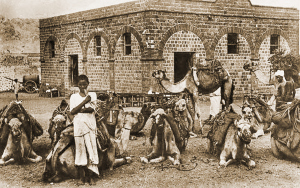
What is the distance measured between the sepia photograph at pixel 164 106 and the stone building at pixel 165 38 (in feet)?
0.17

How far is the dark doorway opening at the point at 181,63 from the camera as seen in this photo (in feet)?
55.9

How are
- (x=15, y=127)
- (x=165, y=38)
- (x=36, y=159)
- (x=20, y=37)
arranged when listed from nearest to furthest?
(x=15, y=127) < (x=36, y=159) < (x=165, y=38) < (x=20, y=37)

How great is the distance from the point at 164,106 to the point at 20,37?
20841 mm

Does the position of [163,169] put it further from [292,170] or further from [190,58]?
[190,58]

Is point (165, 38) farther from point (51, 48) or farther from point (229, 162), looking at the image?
point (229, 162)

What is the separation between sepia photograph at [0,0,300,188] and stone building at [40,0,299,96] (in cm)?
5

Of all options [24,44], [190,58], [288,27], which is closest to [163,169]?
[190,58]

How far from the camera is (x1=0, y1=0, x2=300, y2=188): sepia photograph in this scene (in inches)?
246

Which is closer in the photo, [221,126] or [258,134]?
[221,126]

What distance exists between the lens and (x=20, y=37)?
1018 inches

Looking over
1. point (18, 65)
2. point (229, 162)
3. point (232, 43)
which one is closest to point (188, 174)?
point (229, 162)

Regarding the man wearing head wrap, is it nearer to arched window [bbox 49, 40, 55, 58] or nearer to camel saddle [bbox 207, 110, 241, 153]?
camel saddle [bbox 207, 110, 241, 153]

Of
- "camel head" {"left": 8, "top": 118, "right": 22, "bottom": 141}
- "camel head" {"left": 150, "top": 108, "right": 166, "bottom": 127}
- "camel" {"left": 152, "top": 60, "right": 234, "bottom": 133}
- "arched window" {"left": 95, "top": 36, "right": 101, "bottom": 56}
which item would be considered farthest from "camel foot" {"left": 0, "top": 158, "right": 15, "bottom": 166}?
"arched window" {"left": 95, "top": 36, "right": 101, "bottom": 56}

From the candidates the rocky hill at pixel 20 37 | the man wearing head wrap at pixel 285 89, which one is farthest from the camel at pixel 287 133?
the rocky hill at pixel 20 37
